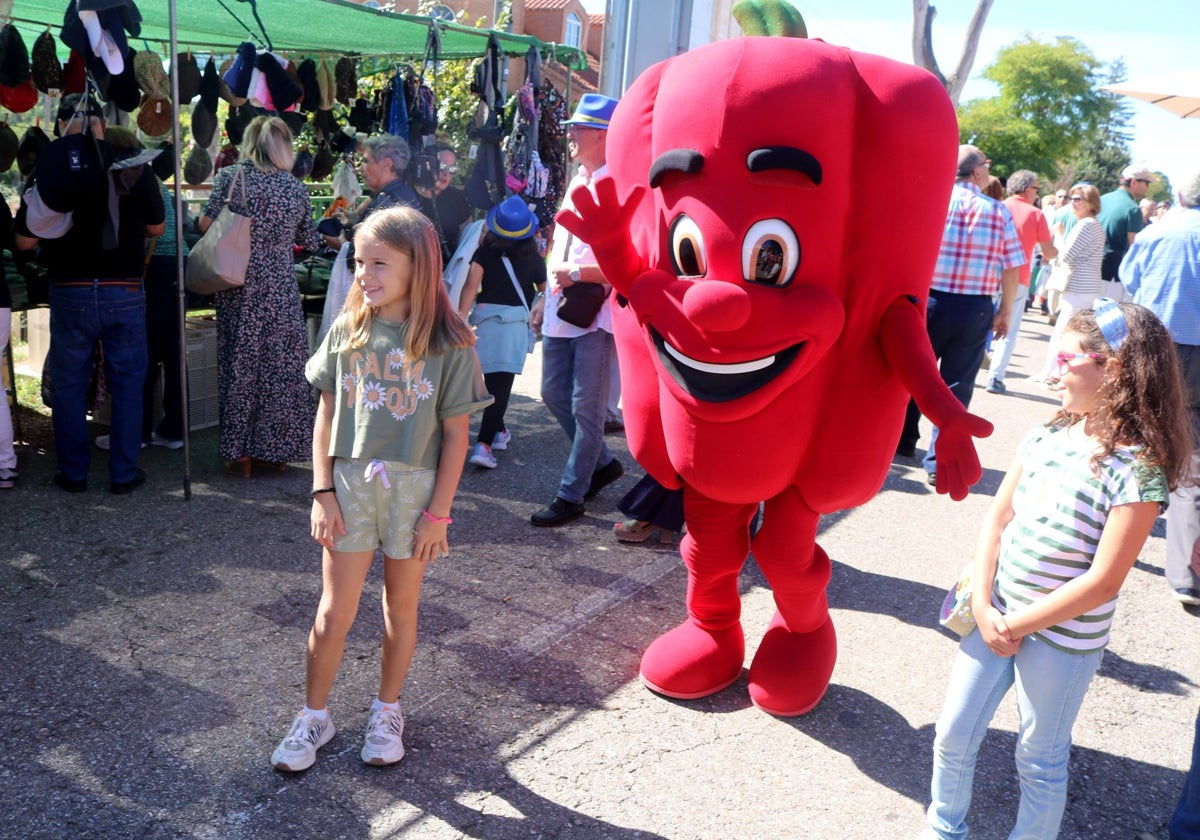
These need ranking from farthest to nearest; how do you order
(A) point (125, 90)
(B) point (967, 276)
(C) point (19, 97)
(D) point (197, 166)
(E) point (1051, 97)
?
(E) point (1051, 97)
(D) point (197, 166)
(C) point (19, 97)
(B) point (967, 276)
(A) point (125, 90)

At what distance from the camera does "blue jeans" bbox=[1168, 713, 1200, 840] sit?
8.79 feet

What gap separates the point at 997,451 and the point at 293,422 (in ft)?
16.6

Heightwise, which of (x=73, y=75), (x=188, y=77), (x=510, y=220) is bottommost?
(x=510, y=220)

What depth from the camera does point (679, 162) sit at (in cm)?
279

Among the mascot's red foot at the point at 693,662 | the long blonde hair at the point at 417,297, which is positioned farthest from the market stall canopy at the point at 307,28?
the mascot's red foot at the point at 693,662

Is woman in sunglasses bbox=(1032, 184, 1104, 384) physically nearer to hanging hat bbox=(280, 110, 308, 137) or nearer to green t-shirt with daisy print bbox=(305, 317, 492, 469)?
hanging hat bbox=(280, 110, 308, 137)

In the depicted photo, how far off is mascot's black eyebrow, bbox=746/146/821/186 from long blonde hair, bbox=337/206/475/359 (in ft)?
2.92

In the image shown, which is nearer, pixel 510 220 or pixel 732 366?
pixel 732 366

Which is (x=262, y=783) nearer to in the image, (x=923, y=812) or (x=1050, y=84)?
(x=923, y=812)

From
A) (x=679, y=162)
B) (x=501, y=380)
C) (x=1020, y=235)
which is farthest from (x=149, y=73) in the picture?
(x=1020, y=235)

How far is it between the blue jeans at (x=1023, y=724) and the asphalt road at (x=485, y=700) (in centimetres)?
36

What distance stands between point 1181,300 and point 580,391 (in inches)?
114

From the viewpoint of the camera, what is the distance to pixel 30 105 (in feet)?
22.0

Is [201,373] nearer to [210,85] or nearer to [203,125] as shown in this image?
[210,85]
